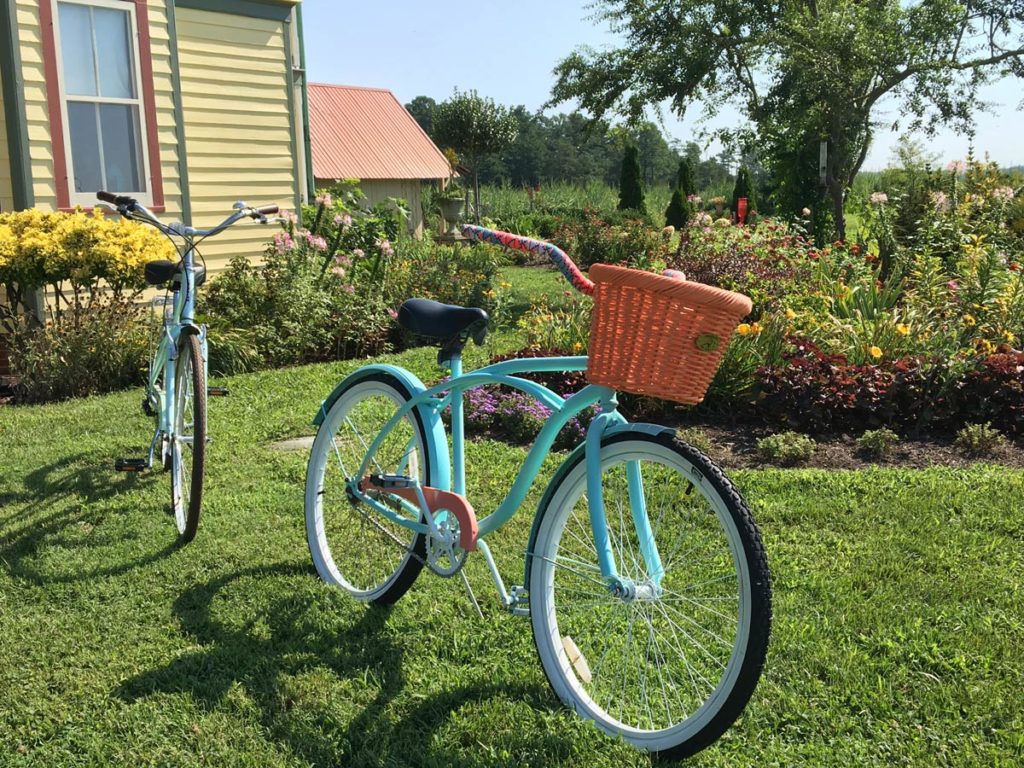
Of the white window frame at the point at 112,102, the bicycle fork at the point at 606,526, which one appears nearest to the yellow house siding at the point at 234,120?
the white window frame at the point at 112,102

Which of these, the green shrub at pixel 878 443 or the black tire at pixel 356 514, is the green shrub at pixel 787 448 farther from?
the black tire at pixel 356 514

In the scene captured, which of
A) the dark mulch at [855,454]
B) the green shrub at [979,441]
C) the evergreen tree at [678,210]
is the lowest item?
the dark mulch at [855,454]

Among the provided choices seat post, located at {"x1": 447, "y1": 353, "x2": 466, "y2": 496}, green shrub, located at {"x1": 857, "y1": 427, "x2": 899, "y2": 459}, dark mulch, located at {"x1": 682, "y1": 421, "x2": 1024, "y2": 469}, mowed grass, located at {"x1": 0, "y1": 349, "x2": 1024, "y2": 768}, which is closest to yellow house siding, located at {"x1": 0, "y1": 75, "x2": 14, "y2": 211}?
mowed grass, located at {"x1": 0, "y1": 349, "x2": 1024, "y2": 768}

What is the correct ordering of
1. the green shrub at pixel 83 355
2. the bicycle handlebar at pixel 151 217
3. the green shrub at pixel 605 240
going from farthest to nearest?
the green shrub at pixel 605 240 → the green shrub at pixel 83 355 → the bicycle handlebar at pixel 151 217

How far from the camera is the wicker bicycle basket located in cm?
213

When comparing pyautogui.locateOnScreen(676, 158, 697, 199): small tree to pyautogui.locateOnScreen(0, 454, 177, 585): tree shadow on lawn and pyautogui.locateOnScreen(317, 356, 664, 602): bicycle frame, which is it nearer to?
pyautogui.locateOnScreen(0, 454, 177, 585): tree shadow on lawn

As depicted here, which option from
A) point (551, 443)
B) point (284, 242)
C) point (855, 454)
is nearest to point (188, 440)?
point (551, 443)

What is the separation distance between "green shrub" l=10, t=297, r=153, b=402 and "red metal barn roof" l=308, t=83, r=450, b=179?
720 inches

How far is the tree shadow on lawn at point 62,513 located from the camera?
3584 mm

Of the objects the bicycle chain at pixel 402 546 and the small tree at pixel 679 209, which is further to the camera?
the small tree at pixel 679 209

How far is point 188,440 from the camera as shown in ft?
12.8

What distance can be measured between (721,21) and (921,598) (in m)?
15.8

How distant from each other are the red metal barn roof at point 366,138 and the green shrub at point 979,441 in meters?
21.8

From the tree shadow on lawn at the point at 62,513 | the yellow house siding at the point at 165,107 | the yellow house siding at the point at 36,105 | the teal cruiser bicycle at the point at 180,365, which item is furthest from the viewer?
the yellow house siding at the point at 165,107
